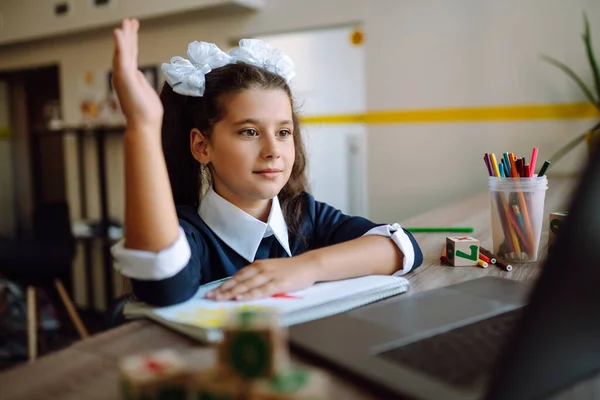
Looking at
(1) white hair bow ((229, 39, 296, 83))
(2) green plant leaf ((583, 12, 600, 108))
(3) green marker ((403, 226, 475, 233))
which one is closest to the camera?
(1) white hair bow ((229, 39, 296, 83))

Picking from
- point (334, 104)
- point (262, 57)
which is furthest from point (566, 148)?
point (262, 57)

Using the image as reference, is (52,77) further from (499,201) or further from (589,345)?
(589,345)

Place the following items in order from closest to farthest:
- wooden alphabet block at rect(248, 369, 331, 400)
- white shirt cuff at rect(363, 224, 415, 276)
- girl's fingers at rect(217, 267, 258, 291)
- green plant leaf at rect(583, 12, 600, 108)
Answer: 1. wooden alphabet block at rect(248, 369, 331, 400)
2. girl's fingers at rect(217, 267, 258, 291)
3. white shirt cuff at rect(363, 224, 415, 276)
4. green plant leaf at rect(583, 12, 600, 108)

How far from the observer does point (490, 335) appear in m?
0.56

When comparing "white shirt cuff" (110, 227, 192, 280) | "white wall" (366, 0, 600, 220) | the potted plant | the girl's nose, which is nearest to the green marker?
the girl's nose

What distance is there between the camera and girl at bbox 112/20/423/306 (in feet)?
2.01

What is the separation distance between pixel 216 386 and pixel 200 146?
0.72 metres

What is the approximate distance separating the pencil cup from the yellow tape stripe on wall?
1.73 metres

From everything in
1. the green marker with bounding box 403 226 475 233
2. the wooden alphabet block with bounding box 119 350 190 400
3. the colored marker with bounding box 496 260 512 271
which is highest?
the wooden alphabet block with bounding box 119 350 190 400

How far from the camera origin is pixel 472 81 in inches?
105

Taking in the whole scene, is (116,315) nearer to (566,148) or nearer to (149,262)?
(149,262)

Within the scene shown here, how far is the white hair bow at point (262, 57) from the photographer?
1.08m

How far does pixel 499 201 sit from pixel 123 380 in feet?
2.48

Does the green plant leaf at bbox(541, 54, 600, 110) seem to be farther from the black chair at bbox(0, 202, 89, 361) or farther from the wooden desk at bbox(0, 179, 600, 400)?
the black chair at bbox(0, 202, 89, 361)
